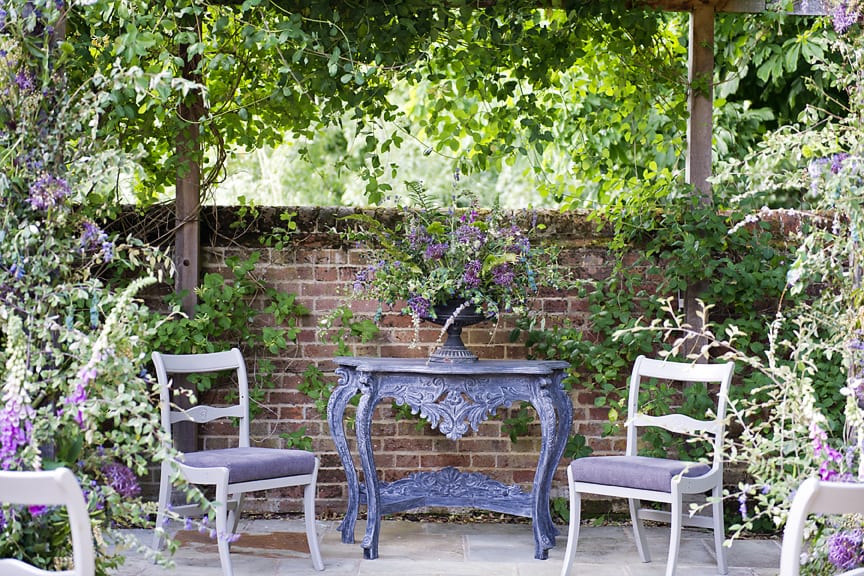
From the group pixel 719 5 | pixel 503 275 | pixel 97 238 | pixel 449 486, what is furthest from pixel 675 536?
pixel 719 5

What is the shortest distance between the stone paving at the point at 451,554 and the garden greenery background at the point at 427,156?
43 cm

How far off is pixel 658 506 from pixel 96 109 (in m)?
3.21

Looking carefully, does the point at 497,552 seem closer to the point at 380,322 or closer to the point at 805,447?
the point at 380,322

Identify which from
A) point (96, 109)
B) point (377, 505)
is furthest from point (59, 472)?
point (377, 505)

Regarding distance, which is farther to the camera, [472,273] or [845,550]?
[472,273]

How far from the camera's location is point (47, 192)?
244cm

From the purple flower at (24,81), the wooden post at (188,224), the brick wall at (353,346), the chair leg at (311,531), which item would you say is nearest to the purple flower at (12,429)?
the purple flower at (24,81)

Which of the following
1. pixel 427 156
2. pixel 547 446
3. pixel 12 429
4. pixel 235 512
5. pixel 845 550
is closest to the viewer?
pixel 12 429

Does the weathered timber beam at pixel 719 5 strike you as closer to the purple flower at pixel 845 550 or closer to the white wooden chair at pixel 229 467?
the white wooden chair at pixel 229 467

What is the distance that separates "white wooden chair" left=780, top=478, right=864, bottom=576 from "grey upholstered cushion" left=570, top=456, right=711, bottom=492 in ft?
5.28

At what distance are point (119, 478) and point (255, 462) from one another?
1017mm

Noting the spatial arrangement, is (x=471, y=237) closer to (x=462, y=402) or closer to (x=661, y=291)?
(x=462, y=402)

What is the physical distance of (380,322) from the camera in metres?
4.66

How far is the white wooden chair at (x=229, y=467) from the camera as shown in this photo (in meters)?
3.40
